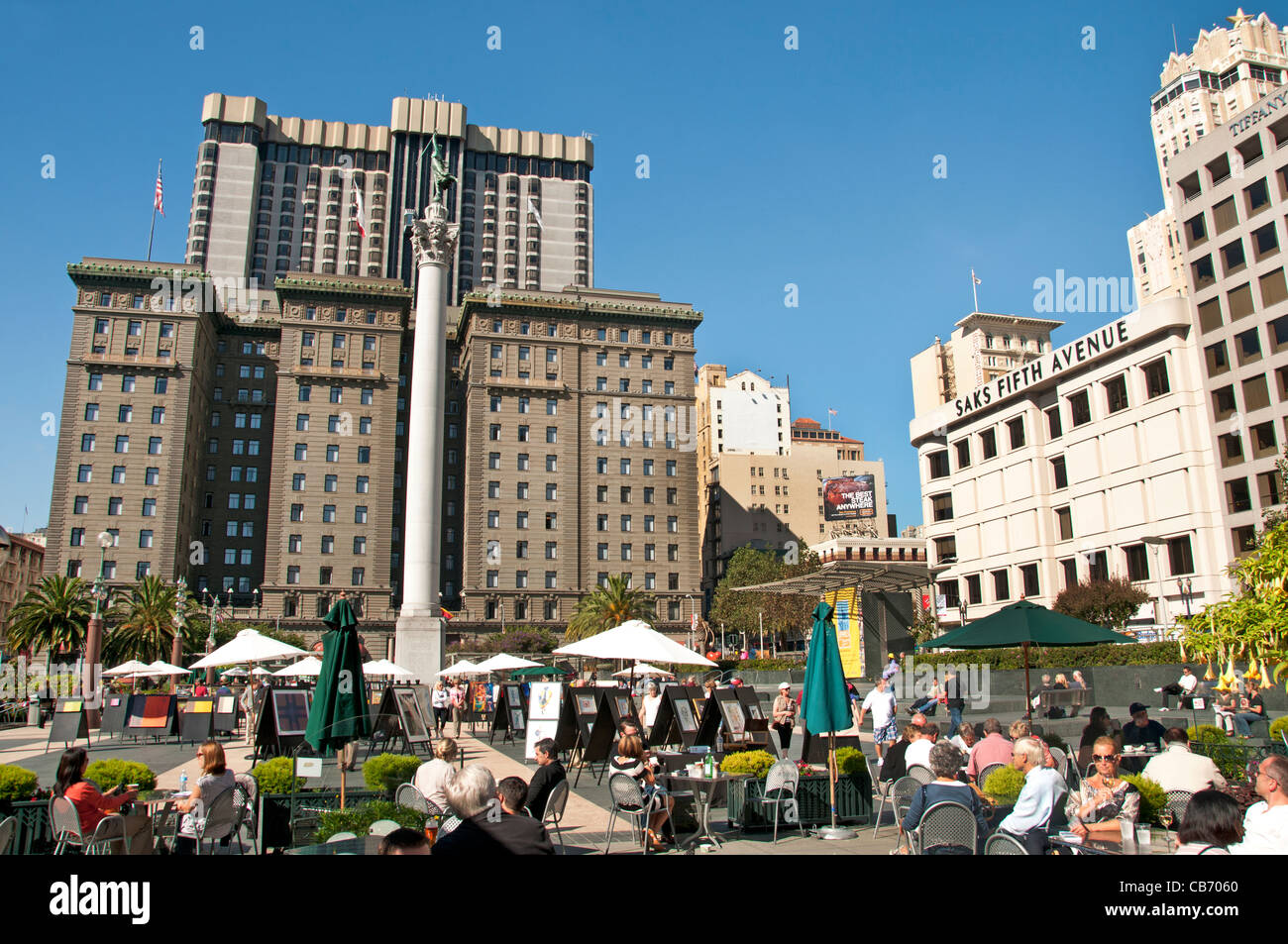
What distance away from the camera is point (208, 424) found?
102 metres

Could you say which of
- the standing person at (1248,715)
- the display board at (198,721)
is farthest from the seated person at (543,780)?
the display board at (198,721)

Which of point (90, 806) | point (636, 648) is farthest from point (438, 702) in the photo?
point (90, 806)

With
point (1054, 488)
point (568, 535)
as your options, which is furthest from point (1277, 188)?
point (568, 535)

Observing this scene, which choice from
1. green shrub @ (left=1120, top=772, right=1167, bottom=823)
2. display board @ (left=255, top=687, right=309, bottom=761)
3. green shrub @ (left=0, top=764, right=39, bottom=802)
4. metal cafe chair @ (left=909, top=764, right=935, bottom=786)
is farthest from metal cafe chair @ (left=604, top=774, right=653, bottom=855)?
display board @ (left=255, top=687, right=309, bottom=761)

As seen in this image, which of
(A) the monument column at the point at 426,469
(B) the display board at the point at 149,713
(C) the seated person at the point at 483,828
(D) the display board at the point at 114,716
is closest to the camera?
(C) the seated person at the point at 483,828

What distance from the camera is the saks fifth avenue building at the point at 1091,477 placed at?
5619 centimetres

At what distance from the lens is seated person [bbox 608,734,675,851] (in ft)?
35.7

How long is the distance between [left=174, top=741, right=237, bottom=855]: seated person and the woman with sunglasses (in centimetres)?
892

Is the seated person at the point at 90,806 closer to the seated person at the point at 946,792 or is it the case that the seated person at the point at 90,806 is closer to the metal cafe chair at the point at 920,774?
the seated person at the point at 946,792

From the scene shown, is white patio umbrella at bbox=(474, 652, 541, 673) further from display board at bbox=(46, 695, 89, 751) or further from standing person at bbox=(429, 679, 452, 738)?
display board at bbox=(46, 695, 89, 751)

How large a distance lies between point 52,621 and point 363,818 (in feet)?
216

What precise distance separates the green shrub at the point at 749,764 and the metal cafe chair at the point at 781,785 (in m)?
0.33

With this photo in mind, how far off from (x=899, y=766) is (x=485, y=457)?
84.4 metres

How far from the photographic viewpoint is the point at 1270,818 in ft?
20.6
